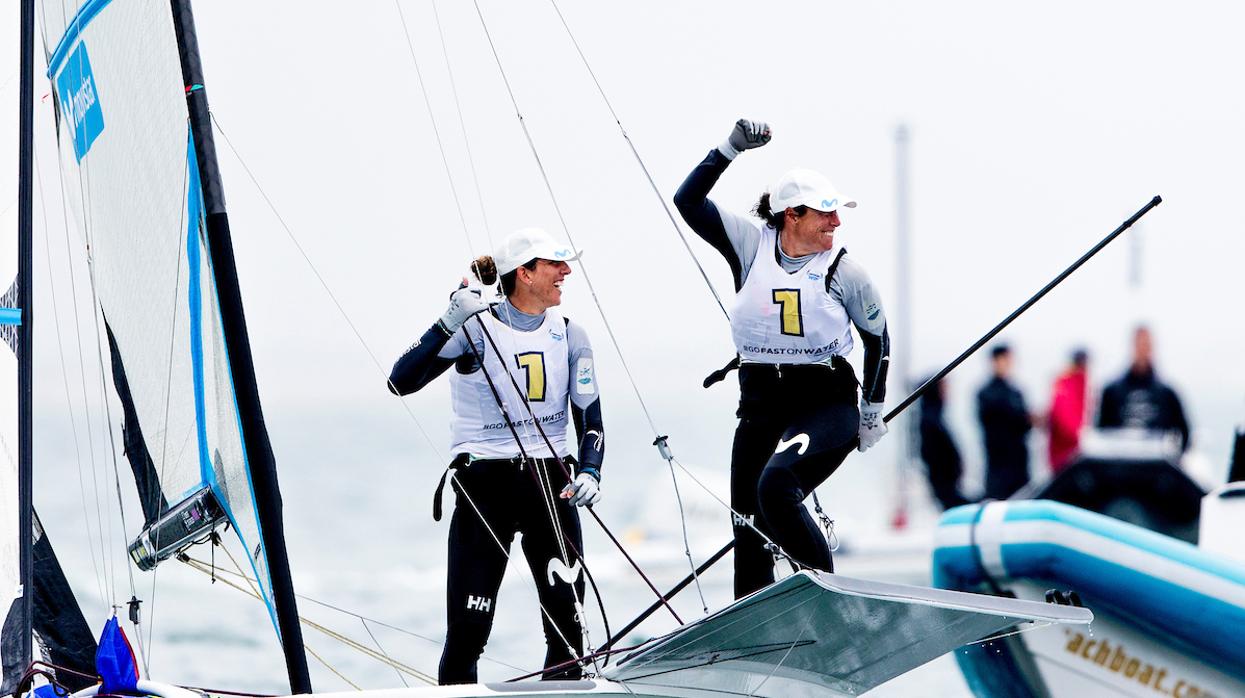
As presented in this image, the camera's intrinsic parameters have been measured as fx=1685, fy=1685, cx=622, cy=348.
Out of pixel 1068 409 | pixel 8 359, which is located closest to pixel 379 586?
pixel 1068 409

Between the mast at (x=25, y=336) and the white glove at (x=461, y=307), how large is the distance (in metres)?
1.08

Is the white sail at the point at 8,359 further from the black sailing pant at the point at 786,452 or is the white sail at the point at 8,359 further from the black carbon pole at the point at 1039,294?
the black carbon pole at the point at 1039,294

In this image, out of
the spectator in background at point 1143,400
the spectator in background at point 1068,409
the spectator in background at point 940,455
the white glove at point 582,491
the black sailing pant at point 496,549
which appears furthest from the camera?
the spectator in background at point 940,455

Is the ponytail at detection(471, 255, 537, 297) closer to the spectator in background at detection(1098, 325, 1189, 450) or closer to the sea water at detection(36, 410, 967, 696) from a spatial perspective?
the sea water at detection(36, 410, 967, 696)

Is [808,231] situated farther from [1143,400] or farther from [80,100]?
[1143,400]

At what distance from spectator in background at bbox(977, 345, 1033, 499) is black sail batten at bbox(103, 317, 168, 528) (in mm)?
7715

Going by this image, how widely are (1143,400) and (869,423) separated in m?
6.13

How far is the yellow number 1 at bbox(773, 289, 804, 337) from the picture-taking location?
4484 millimetres

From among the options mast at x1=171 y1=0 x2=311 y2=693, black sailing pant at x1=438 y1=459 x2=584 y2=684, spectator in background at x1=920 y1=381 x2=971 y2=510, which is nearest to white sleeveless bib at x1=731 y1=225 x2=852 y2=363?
black sailing pant at x1=438 y1=459 x2=584 y2=684

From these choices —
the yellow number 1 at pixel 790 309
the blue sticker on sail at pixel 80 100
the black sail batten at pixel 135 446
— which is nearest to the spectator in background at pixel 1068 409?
the yellow number 1 at pixel 790 309

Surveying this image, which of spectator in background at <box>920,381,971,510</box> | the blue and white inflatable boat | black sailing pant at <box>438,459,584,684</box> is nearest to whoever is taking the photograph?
black sailing pant at <box>438,459,584,684</box>

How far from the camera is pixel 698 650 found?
4.02 meters

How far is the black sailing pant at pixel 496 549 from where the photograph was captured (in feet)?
14.6

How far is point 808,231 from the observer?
446cm
